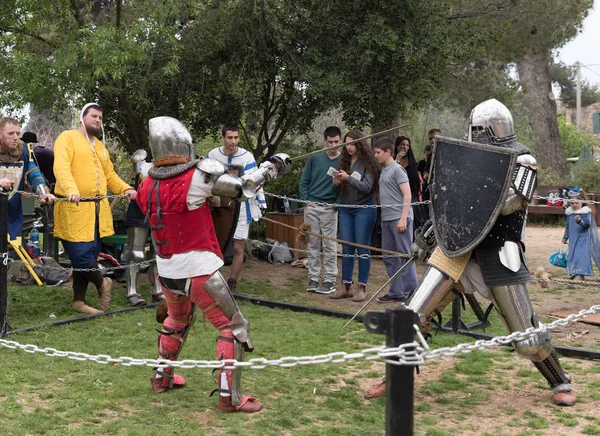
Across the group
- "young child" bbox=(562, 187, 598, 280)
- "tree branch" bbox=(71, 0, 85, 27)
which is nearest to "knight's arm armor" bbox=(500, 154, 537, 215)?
"young child" bbox=(562, 187, 598, 280)

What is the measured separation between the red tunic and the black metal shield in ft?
4.42

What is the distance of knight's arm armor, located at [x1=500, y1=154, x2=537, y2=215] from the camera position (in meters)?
4.28

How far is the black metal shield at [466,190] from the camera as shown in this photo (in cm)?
430

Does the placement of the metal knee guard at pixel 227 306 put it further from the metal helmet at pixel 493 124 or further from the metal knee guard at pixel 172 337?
the metal helmet at pixel 493 124

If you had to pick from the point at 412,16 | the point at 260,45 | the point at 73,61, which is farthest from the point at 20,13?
the point at 412,16

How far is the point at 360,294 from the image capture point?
8.03 m

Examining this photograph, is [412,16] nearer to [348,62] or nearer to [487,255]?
[348,62]

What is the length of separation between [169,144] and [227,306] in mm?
988

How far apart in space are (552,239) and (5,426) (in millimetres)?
12238

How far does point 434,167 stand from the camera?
15.3 feet

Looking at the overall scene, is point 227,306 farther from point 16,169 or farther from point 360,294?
point 360,294

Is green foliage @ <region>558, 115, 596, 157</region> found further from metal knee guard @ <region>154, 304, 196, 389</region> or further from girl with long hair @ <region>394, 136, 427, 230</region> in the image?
metal knee guard @ <region>154, 304, 196, 389</region>

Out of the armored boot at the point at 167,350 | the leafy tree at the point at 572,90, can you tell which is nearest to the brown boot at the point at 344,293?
the armored boot at the point at 167,350

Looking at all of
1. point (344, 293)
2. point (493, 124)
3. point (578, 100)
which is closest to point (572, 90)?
point (578, 100)
